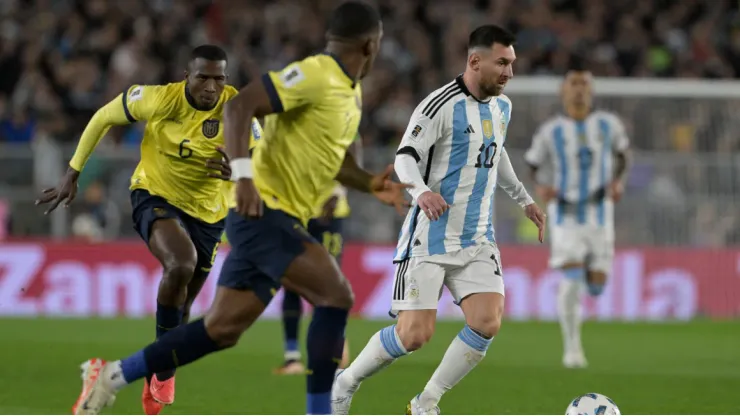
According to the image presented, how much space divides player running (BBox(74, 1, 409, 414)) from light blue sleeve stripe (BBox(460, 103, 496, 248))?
119 centimetres

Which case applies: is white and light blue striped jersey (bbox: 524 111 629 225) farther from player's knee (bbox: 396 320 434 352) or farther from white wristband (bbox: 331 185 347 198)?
player's knee (bbox: 396 320 434 352)

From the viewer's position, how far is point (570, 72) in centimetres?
1183

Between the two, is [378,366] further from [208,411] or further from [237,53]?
[237,53]

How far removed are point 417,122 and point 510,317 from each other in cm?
1014

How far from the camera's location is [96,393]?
640 cm

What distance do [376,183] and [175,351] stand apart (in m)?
1.28

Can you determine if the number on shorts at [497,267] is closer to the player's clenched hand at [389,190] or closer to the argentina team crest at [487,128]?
the argentina team crest at [487,128]

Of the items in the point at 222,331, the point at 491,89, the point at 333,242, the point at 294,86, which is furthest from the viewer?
the point at 333,242

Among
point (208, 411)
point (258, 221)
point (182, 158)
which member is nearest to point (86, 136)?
point (182, 158)

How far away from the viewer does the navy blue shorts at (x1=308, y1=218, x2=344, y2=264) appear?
11484 millimetres

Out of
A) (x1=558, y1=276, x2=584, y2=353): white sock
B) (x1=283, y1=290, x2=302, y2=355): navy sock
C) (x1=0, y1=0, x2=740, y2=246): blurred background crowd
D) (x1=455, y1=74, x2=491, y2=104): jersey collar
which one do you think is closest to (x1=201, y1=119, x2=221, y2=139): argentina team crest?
(x1=455, y1=74, x2=491, y2=104): jersey collar

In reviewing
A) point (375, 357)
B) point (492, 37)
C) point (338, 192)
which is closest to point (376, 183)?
point (375, 357)

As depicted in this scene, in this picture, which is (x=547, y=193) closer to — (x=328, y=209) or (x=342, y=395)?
(x=328, y=209)

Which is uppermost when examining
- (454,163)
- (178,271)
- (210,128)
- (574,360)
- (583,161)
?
(583,161)
